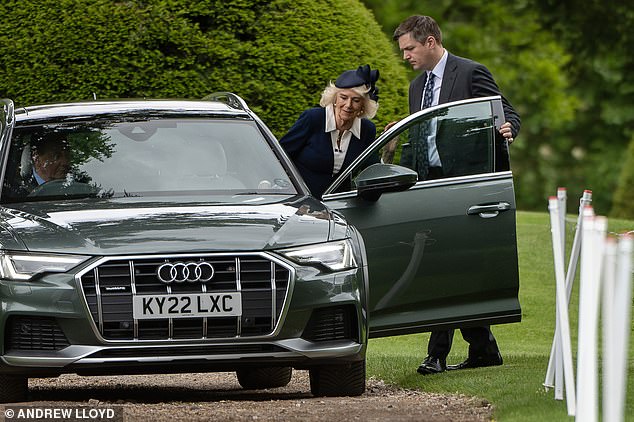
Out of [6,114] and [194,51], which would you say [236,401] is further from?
[194,51]

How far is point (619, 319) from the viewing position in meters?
4.68

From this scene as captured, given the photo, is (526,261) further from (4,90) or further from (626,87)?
(626,87)

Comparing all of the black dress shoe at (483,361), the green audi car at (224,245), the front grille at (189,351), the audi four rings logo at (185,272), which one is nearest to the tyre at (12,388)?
the green audi car at (224,245)

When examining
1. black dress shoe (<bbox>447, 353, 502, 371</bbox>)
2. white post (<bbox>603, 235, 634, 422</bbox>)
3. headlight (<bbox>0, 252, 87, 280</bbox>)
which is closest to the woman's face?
black dress shoe (<bbox>447, 353, 502, 371</bbox>)

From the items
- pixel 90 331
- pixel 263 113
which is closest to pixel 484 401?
pixel 90 331

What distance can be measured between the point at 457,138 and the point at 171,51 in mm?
4529

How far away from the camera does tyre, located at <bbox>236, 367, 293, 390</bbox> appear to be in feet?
30.4

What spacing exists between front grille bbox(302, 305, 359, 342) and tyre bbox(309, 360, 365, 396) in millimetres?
362

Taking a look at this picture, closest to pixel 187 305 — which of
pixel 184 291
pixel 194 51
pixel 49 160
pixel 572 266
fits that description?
pixel 184 291

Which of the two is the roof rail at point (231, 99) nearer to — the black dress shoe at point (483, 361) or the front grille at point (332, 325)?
the front grille at point (332, 325)

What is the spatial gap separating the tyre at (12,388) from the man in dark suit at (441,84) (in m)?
2.93

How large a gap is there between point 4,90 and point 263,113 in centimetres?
222

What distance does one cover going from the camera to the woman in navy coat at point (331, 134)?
9266 mm

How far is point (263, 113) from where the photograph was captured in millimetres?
12961
